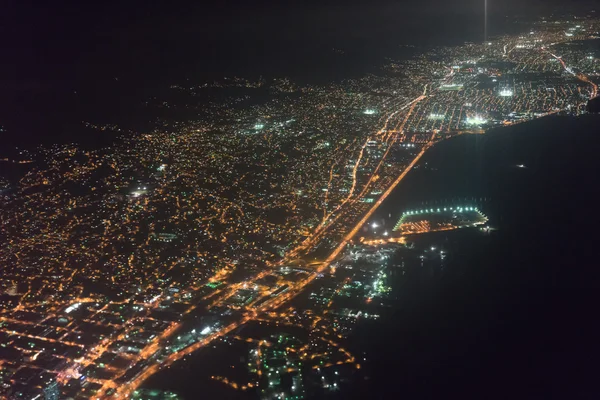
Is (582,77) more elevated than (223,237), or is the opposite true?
(582,77)

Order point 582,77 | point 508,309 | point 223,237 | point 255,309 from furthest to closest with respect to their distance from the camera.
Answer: point 582,77
point 223,237
point 255,309
point 508,309

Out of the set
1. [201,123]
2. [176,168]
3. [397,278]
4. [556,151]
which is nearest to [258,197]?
[176,168]

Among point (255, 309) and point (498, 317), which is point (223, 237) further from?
point (498, 317)

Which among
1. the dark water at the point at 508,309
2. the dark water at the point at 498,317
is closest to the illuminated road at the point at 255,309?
the dark water at the point at 498,317

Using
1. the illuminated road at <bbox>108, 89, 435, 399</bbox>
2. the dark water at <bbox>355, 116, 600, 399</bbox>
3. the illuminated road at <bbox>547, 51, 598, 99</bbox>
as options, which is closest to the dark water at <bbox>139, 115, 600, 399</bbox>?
the dark water at <bbox>355, 116, 600, 399</bbox>

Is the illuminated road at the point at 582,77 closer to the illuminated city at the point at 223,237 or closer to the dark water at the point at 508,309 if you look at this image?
the illuminated city at the point at 223,237

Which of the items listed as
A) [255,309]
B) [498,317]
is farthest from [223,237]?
[498,317]

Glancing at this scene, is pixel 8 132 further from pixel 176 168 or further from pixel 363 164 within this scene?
pixel 363 164
